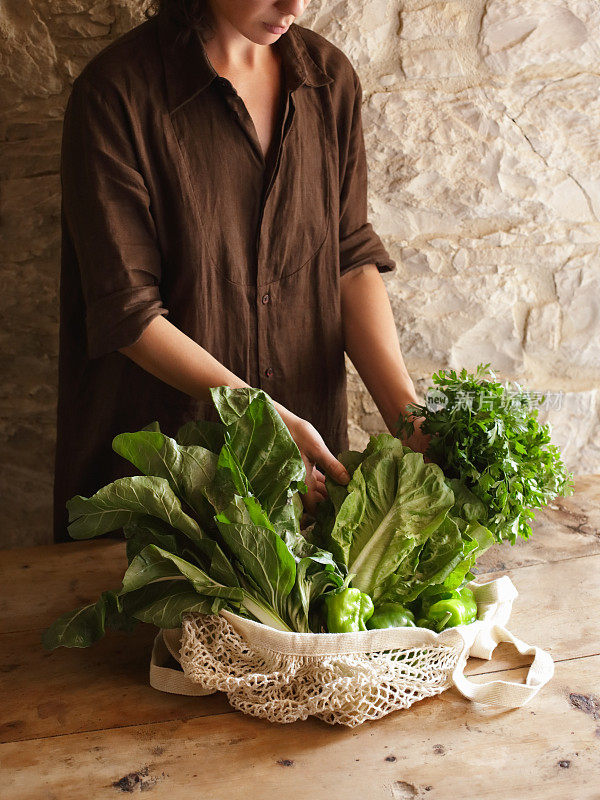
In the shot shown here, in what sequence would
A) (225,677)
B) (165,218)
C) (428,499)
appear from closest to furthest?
(225,677) < (428,499) < (165,218)

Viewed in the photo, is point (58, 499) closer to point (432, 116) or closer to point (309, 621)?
point (309, 621)

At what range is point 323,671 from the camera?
106cm

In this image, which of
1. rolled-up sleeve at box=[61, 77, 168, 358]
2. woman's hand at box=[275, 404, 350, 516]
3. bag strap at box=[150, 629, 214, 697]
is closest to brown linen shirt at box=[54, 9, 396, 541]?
rolled-up sleeve at box=[61, 77, 168, 358]

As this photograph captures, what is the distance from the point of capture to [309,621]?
1.16 metres

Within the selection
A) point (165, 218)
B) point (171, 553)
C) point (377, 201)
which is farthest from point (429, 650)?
point (377, 201)

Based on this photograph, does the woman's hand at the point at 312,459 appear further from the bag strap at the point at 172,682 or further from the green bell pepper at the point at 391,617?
the bag strap at the point at 172,682

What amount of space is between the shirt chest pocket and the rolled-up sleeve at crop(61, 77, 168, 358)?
0.12m

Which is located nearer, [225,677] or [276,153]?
[225,677]

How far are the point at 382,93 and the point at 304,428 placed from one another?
3.48 feet

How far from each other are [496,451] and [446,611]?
275 millimetres

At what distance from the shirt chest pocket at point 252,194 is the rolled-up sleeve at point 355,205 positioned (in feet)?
0.28

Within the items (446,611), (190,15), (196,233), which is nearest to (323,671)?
(446,611)

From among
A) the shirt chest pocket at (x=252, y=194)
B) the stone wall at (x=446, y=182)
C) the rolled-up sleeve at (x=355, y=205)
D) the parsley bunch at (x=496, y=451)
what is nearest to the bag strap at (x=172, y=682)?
the parsley bunch at (x=496, y=451)

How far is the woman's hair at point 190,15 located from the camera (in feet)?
5.11
